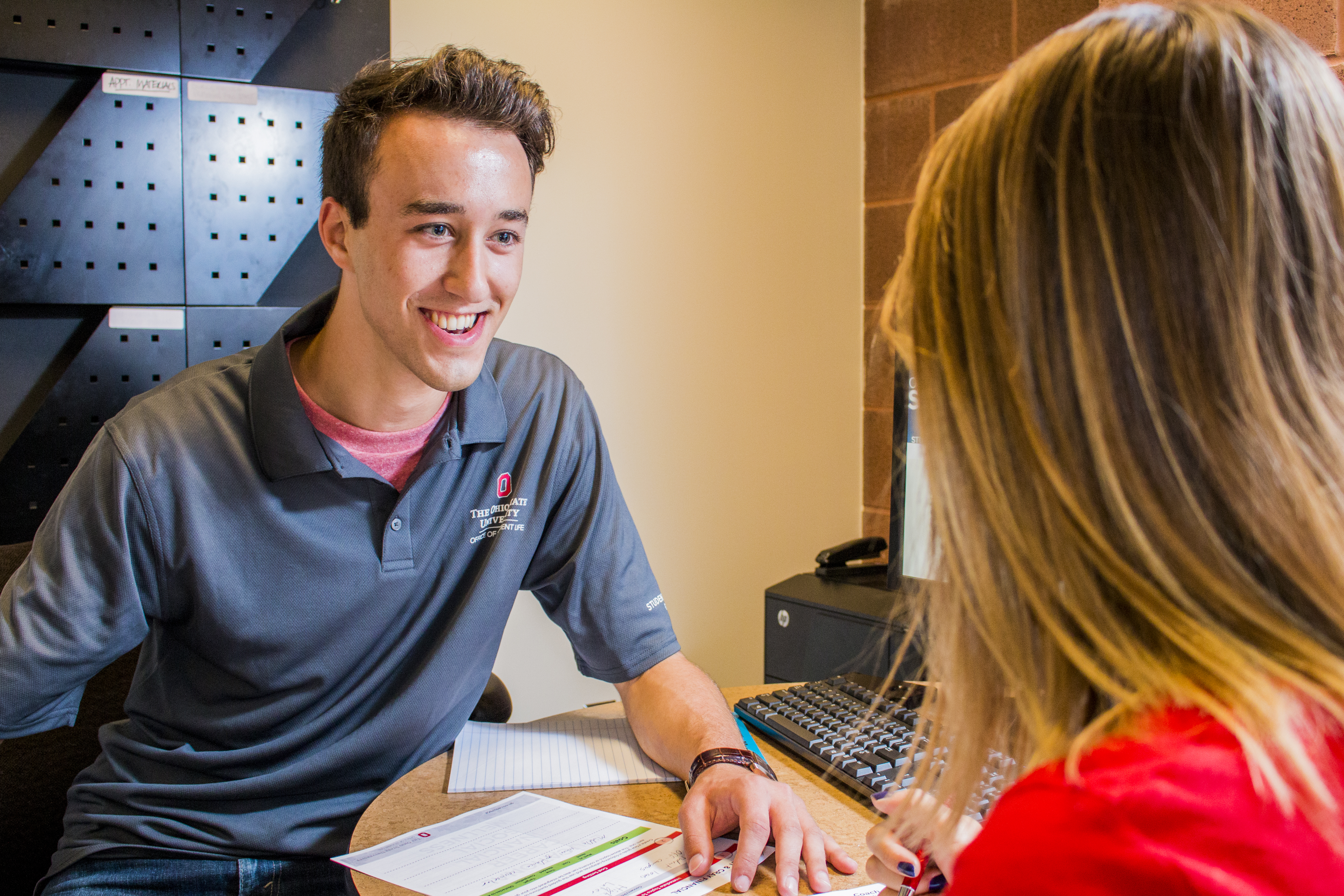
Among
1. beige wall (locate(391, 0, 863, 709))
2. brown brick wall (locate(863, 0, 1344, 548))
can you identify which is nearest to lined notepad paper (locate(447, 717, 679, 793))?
beige wall (locate(391, 0, 863, 709))

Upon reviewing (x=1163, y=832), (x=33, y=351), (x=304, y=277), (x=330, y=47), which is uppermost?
(x=330, y=47)

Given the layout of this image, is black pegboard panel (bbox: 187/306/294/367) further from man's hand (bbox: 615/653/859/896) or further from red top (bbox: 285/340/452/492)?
man's hand (bbox: 615/653/859/896)

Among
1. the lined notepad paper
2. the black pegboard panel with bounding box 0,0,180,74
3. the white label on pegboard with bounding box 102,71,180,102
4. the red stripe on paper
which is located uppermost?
the black pegboard panel with bounding box 0,0,180,74

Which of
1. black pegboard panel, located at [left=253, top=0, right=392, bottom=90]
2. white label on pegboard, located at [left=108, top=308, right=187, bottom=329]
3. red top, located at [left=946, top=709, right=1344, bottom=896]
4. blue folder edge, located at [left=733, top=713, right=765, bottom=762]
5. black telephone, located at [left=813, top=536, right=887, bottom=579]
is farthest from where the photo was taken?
black telephone, located at [left=813, top=536, right=887, bottom=579]

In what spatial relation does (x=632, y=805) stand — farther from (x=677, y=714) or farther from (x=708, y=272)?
(x=708, y=272)

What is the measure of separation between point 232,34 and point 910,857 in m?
1.53

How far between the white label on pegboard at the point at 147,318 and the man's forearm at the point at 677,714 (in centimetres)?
92

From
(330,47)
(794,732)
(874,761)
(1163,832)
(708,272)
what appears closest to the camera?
(1163,832)

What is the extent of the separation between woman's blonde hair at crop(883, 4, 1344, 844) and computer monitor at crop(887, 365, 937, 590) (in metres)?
1.01

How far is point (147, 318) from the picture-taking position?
1.52 metres

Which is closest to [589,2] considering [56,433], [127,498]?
[56,433]

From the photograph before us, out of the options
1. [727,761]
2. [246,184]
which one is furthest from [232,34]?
[727,761]

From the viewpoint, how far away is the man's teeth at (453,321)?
131cm

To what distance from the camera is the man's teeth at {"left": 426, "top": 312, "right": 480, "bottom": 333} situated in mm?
1311
